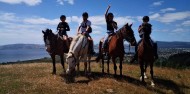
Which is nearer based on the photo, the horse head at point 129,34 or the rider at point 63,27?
the horse head at point 129,34

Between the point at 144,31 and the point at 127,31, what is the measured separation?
3.64ft

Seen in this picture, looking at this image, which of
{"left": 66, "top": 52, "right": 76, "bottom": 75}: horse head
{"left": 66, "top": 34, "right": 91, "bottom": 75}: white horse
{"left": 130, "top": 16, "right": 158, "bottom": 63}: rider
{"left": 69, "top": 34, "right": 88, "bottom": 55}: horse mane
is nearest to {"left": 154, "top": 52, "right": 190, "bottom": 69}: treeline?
{"left": 130, "top": 16, "right": 158, "bottom": 63}: rider

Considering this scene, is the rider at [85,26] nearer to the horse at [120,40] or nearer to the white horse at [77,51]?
the white horse at [77,51]

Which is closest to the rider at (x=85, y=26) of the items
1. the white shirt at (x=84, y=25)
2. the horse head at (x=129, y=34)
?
the white shirt at (x=84, y=25)

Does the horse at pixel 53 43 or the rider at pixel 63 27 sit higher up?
the rider at pixel 63 27

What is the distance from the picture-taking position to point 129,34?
56.7 ft

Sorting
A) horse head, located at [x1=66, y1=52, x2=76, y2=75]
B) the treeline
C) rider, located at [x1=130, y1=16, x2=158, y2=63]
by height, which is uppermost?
rider, located at [x1=130, y1=16, x2=158, y2=63]

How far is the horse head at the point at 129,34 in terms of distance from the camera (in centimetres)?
1720

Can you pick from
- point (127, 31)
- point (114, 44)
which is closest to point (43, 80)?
point (114, 44)

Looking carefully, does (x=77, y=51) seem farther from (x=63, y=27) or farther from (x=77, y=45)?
(x=63, y=27)

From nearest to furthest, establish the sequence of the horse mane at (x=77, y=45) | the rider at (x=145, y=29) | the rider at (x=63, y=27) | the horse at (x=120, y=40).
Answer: the horse mane at (x=77, y=45) → the rider at (x=145, y=29) → the horse at (x=120, y=40) → the rider at (x=63, y=27)

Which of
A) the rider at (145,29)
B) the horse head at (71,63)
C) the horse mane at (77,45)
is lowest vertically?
the horse head at (71,63)

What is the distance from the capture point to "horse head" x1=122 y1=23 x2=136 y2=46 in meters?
17.2

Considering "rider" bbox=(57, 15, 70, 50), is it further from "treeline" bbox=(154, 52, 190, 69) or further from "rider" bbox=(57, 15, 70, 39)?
"treeline" bbox=(154, 52, 190, 69)
